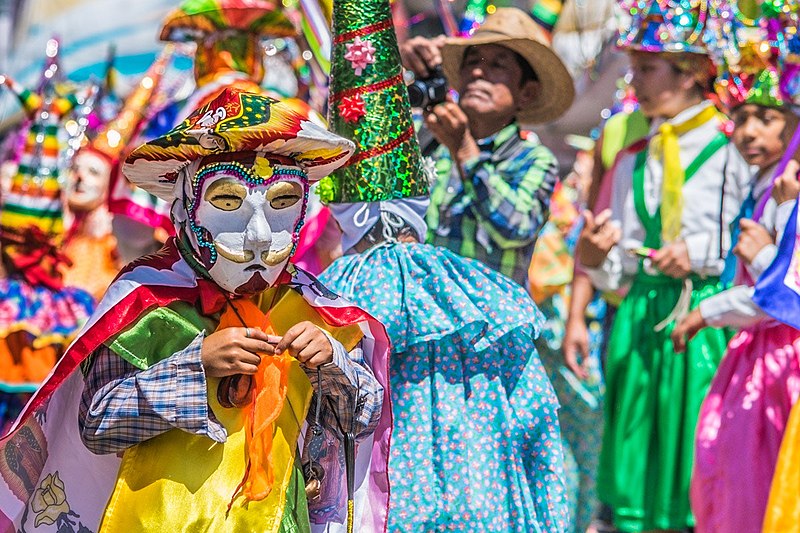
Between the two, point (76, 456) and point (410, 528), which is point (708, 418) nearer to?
point (410, 528)

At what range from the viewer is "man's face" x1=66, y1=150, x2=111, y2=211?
7.09 m

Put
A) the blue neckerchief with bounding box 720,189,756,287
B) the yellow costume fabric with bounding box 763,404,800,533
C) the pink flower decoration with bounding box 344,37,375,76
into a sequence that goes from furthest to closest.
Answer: the blue neckerchief with bounding box 720,189,756,287, the yellow costume fabric with bounding box 763,404,800,533, the pink flower decoration with bounding box 344,37,375,76

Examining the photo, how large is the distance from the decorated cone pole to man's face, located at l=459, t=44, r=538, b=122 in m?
0.84

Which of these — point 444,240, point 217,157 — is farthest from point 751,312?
point 217,157

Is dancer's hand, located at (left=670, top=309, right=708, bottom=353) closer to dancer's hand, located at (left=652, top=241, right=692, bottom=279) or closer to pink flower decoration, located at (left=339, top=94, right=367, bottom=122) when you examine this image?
dancer's hand, located at (left=652, top=241, right=692, bottom=279)

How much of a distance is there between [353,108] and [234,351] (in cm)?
129

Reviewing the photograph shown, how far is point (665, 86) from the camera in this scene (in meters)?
6.21

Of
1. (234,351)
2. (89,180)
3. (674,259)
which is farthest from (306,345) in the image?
(89,180)

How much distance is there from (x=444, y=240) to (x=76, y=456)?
6.41ft

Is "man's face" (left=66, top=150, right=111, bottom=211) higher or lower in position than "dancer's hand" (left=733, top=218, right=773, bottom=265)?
higher

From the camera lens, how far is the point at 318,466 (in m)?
3.62

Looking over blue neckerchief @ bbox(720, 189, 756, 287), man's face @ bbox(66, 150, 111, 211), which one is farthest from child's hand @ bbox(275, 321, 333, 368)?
man's face @ bbox(66, 150, 111, 211)

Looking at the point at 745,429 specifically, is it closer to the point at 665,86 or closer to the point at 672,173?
the point at 672,173

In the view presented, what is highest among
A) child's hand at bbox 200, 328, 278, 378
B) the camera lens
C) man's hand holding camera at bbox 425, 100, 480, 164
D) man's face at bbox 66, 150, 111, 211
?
man's face at bbox 66, 150, 111, 211
